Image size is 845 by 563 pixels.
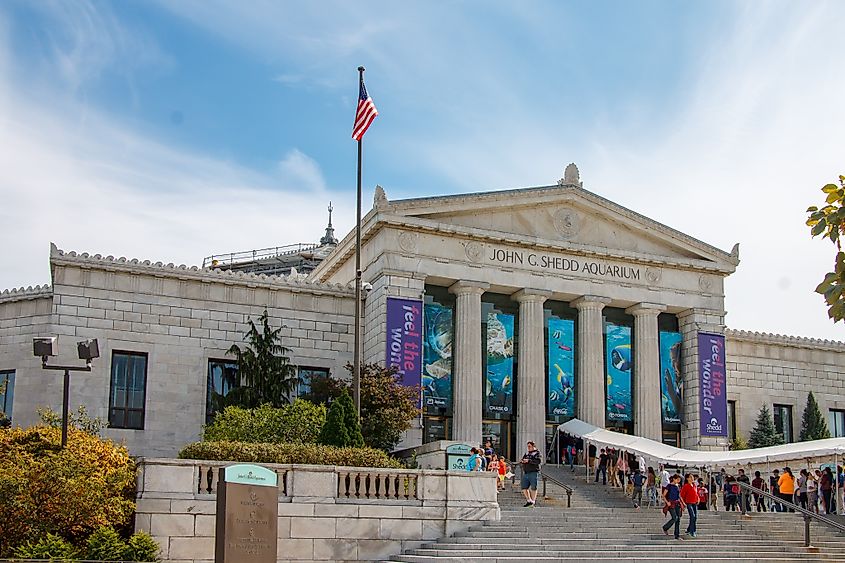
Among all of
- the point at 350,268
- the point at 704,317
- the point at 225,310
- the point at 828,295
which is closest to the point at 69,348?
the point at 225,310

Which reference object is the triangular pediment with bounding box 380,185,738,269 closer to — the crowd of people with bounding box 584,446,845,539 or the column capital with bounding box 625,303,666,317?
the column capital with bounding box 625,303,666,317

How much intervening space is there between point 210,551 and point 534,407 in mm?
20257

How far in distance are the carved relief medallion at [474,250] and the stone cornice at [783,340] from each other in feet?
44.3

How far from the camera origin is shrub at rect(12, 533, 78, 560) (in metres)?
20.7

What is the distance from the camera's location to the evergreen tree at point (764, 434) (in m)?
46.9

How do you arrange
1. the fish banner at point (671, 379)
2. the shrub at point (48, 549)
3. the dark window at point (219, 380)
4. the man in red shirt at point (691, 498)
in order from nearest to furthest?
1. the shrub at point (48, 549)
2. the man in red shirt at point (691, 498)
3. the dark window at point (219, 380)
4. the fish banner at point (671, 379)

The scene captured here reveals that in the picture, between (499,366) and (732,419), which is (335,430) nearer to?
(499,366)

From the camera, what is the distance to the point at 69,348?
37219mm

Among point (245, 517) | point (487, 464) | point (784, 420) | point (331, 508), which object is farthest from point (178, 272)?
point (784, 420)

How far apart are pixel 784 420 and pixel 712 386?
735 centimetres

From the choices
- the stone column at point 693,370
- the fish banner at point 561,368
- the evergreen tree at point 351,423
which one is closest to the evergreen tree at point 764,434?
the stone column at point 693,370

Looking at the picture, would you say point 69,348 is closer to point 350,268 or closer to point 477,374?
point 350,268

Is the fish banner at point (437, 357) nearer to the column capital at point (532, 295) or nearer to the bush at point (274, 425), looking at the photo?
the column capital at point (532, 295)

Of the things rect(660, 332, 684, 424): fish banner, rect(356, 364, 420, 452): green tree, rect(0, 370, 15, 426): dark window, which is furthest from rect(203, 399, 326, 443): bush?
rect(660, 332, 684, 424): fish banner
